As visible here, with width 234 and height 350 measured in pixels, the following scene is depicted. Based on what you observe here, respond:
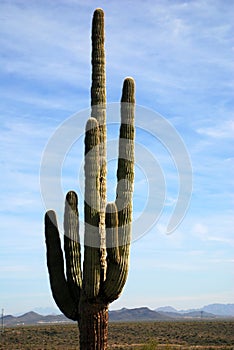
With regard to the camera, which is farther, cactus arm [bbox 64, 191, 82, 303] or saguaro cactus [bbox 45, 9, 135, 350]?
cactus arm [bbox 64, 191, 82, 303]

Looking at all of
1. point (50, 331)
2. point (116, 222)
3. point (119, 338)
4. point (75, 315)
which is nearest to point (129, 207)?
point (116, 222)

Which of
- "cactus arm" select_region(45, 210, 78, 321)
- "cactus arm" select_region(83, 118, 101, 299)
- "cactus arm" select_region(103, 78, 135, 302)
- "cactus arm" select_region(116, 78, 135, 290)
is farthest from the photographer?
"cactus arm" select_region(45, 210, 78, 321)

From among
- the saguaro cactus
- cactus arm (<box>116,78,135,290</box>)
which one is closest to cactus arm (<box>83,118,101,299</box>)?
the saguaro cactus

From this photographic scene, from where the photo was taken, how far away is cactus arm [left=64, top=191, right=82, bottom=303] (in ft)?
41.2

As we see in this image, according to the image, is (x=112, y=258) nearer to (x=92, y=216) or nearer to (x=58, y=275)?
(x=92, y=216)

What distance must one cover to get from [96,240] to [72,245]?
0.56 m

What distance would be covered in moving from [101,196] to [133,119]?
6.12 ft

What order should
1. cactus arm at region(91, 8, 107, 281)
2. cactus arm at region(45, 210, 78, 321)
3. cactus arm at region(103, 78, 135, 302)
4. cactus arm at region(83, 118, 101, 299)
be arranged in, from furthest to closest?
cactus arm at region(91, 8, 107, 281) → cactus arm at region(45, 210, 78, 321) → cactus arm at region(103, 78, 135, 302) → cactus arm at region(83, 118, 101, 299)

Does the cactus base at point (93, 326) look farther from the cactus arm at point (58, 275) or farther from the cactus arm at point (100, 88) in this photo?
the cactus arm at point (100, 88)

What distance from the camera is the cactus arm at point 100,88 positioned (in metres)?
12.9

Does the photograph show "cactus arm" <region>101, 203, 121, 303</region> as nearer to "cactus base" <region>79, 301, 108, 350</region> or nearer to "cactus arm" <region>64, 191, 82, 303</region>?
"cactus base" <region>79, 301, 108, 350</region>

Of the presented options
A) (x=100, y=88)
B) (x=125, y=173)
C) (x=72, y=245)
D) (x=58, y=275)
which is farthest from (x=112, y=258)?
(x=100, y=88)

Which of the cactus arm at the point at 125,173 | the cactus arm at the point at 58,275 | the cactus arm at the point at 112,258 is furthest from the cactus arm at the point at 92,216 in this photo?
the cactus arm at the point at 58,275

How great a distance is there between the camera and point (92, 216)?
12367mm
